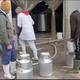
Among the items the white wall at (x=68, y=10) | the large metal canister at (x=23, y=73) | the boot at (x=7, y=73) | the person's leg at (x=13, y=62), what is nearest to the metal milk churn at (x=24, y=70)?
the large metal canister at (x=23, y=73)

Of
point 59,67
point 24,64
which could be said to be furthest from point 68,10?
point 24,64

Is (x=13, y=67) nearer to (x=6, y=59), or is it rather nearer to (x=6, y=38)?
(x=6, y=59)

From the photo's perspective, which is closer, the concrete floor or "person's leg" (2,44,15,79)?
"person's leg" (2,44,15,79)

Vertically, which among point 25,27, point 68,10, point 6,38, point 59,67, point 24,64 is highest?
point 68,10

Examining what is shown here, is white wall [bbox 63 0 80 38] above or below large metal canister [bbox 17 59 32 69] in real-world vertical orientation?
above

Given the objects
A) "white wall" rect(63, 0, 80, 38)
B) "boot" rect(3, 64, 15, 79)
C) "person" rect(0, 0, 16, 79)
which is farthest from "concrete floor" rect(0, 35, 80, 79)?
"white wall" rect(63, 0, 80, 38)

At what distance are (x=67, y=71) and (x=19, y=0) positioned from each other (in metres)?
4.22

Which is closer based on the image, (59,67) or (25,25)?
(59,67)

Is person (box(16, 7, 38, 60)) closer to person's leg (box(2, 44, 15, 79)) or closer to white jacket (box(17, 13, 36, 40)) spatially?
white jacket (box(17, 13, 36, 40))

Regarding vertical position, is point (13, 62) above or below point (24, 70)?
above

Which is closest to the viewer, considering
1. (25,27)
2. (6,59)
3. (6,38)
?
(6,38)

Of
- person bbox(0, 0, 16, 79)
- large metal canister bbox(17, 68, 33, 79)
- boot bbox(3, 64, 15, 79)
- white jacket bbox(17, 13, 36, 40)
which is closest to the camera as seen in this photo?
person bbox(0, 0, 16, 79)

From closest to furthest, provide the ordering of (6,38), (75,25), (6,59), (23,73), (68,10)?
(6,38)
(23,73)
(6,59)
(75,25)
(68,10)

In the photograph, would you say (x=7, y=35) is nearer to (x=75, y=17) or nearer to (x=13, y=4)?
(x=75, y=17)
